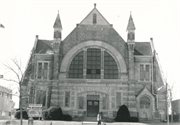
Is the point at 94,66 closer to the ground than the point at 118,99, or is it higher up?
higher up

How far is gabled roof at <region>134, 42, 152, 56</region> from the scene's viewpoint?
46625mm

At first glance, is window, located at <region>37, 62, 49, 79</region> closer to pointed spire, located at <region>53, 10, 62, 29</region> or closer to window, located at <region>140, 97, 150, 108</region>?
pointed spire, located at <region>53, 10, 62, 29</region>

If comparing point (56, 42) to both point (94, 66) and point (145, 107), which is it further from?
point (145, 107)

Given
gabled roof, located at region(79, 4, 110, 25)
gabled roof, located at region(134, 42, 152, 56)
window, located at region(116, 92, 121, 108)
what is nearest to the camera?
window, located at region(116, 92, 121, 108)

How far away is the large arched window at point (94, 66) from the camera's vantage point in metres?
44.4

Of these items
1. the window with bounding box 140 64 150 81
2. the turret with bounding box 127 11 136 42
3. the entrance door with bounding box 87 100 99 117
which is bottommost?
A: the entrance door with bounding box 87 100 99 117

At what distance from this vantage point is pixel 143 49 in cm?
Result: 4778

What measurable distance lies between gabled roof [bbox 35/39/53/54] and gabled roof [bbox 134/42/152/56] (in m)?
12.9

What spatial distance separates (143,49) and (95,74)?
28.7 feet

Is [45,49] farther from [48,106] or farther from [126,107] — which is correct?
[126,107]

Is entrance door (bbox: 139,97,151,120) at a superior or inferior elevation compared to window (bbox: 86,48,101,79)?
inferior

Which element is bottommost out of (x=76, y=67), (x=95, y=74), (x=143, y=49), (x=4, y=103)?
(x=4, y=103)

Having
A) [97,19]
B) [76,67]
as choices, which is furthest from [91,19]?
[76,67]

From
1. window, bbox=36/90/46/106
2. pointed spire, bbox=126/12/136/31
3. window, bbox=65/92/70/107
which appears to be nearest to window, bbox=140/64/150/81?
pointed spire, bbox=126/12/136/31
